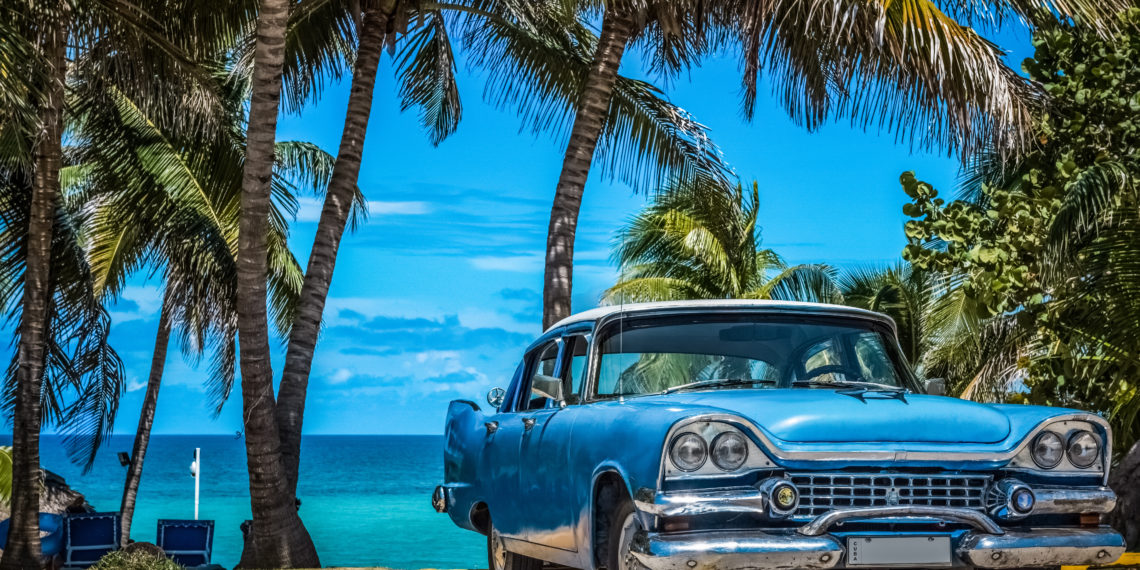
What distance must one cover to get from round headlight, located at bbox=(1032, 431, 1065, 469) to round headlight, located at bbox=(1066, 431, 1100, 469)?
46mm

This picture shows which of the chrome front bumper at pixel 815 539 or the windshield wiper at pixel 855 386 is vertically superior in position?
the windshield wiper at pixel 855 386

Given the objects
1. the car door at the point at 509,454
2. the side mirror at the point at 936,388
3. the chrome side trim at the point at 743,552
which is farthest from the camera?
the car door at the point at 509,454

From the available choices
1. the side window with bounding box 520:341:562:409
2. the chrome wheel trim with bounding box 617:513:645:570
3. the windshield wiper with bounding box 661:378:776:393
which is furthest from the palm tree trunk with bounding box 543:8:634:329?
the chrome wheel trim with bounding box 617:513:645:570

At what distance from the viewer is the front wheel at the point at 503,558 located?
745cm

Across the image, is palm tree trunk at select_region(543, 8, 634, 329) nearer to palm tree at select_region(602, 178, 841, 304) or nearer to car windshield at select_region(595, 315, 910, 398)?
car windshield at select_region(595, 315, 910, 398)

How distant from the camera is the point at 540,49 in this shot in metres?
15.6

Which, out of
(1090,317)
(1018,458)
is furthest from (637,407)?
(1090,317)

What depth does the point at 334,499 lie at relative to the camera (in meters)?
85.5

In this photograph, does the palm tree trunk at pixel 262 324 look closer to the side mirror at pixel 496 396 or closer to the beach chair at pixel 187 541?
the beach chair at pixel 187 541

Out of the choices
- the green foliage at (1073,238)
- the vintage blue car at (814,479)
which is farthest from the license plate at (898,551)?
the green foliage at (1073,238)

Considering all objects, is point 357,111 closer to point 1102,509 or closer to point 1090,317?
point 1090,317

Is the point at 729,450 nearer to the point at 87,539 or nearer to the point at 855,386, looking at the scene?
the point at 855,386

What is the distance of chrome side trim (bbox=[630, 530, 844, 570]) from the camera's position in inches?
197

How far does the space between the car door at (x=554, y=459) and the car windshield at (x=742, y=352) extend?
26cm
